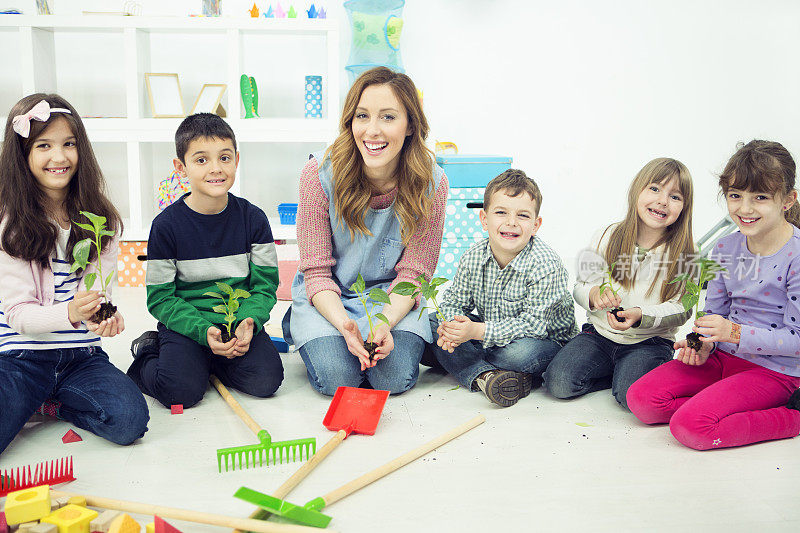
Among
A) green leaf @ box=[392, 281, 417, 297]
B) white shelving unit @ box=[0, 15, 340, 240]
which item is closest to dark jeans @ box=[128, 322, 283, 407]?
green leaf @ box=[392, 281, 417, 297]

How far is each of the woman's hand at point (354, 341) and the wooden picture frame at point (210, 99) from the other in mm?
2049

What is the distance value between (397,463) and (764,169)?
1.11 meters

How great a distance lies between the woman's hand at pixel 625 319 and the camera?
185 cm

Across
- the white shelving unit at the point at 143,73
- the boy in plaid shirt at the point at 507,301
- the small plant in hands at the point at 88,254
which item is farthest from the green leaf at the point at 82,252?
the white shelving unit at the point at 143,73

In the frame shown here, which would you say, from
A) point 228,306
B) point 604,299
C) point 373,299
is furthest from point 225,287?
point 604,299

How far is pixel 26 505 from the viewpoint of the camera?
1230 mm

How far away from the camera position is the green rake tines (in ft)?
4.96

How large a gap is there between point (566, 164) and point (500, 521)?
3.16m

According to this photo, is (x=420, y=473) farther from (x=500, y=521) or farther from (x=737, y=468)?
(x=737, y=468)

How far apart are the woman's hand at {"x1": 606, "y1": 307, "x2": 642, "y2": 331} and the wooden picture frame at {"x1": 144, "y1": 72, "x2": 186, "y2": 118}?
254cm

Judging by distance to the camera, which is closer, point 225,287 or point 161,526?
point 161,526

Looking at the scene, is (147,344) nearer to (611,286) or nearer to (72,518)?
(72,518)

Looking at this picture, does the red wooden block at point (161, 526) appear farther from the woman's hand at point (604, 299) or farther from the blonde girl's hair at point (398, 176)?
the woman's hand at point (604, 299)

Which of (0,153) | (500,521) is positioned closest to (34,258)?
(0,153)
